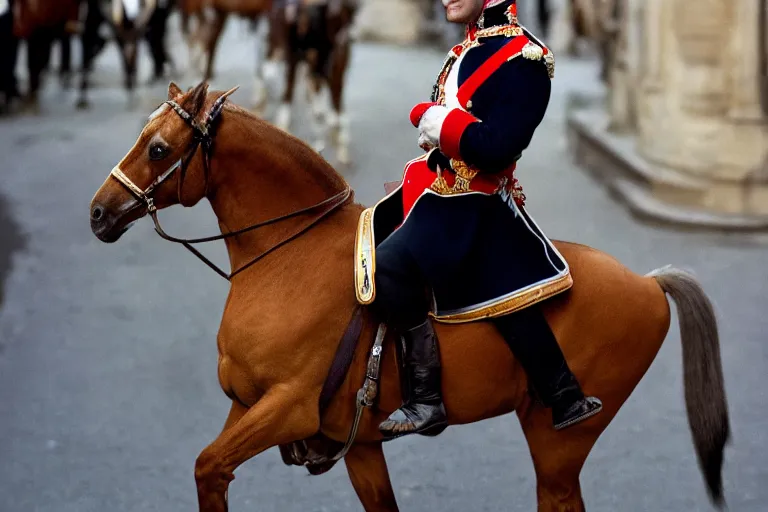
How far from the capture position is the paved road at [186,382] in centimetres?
564

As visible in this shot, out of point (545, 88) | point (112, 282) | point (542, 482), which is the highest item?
point (545, 88)

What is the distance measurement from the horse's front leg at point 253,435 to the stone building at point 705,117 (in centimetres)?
709

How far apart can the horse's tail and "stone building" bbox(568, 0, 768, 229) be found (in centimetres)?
629

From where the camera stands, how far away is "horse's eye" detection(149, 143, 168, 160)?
3846mm

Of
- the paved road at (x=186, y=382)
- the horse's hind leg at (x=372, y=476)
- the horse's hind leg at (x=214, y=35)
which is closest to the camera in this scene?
the horse's hind leg at (x=372, y=476)

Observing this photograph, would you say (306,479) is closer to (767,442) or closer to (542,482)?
(542,482)

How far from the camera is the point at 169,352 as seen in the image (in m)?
7.80

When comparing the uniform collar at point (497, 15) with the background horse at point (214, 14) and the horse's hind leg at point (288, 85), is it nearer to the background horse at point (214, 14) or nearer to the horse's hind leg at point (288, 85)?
the horse's hind leg at point (288, 85)

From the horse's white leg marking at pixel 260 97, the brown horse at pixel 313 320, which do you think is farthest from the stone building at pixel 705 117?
the brown horse at pixel 313 320

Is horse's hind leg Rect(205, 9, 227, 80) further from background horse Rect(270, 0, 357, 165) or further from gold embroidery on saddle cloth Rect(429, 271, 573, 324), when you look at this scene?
gold embroidery on saddle cloth Rect(429, 271, 573, 324)

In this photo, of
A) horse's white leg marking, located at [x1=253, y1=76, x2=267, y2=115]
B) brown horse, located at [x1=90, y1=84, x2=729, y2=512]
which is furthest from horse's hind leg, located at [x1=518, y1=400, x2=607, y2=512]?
horse's white leg marking, located at [x1=253, y1=76, x2=267, y2=115]

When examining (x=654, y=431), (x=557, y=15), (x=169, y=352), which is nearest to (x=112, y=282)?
(x=169, y=352)

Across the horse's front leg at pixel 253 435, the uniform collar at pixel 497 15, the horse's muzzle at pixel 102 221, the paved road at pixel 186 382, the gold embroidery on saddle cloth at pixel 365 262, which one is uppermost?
the uniform collar at pixel 497 15

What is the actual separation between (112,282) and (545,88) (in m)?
6.33
